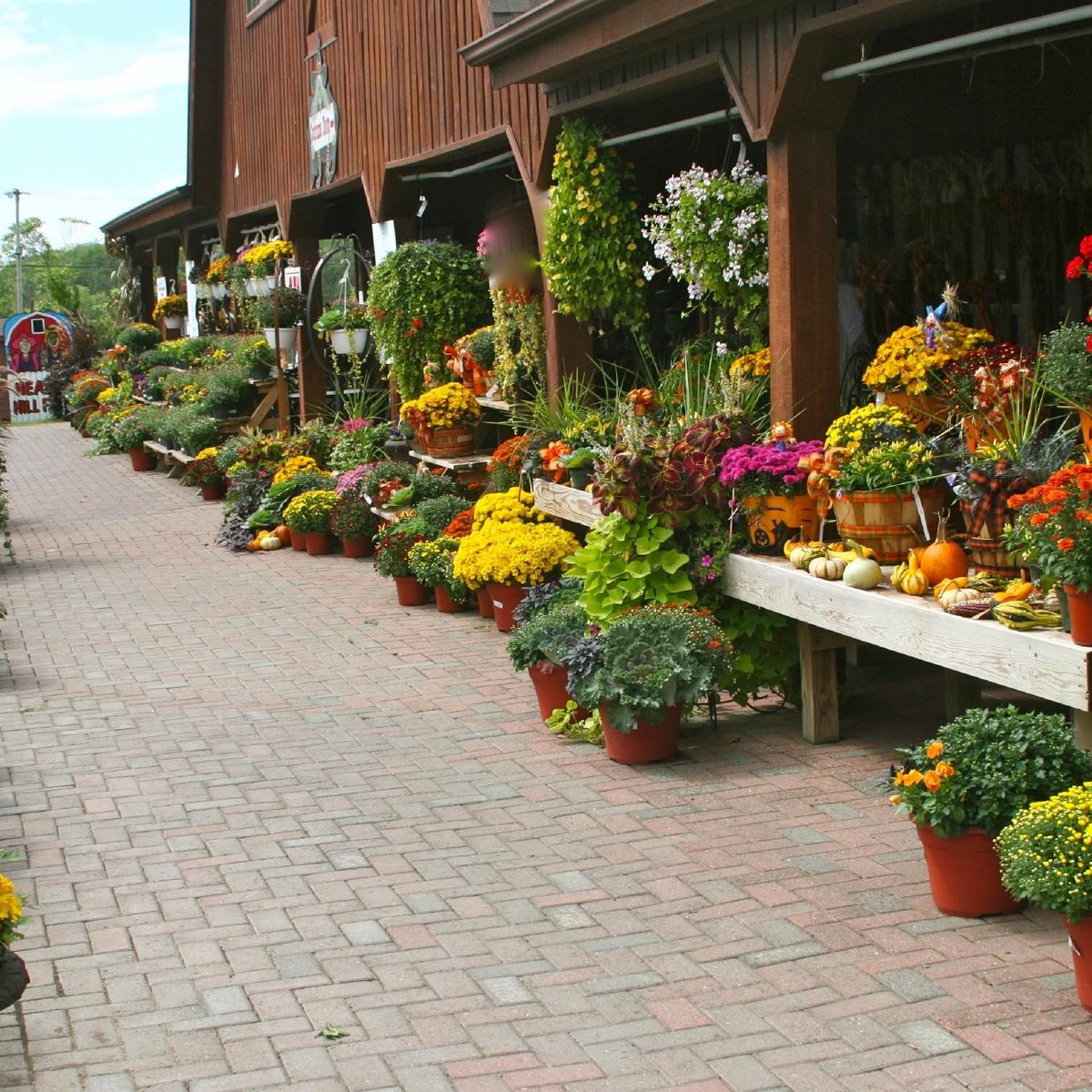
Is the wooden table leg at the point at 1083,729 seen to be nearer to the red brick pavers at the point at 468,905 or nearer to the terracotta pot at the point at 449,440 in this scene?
the red brick pavers at the point at 468,905

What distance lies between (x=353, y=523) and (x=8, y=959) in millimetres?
8407

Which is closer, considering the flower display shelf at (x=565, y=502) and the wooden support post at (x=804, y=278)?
the wooden support post at (x=804, y=278)

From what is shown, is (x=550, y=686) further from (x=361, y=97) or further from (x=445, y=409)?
(x=361, y=97)

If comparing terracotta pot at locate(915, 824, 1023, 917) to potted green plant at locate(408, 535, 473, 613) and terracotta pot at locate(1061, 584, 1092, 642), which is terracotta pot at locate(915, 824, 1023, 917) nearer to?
terracotta pot at locate(1061, 584, 1092, 642)

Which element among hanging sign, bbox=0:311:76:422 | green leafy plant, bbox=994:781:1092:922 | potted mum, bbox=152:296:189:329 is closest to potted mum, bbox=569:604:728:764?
green leafy plant, bbox=994:781:1092:922

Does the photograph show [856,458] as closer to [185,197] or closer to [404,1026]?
[404,1026]

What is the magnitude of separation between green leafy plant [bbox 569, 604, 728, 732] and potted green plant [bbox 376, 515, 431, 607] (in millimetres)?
3881

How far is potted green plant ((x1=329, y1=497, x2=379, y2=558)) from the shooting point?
12.2 metres

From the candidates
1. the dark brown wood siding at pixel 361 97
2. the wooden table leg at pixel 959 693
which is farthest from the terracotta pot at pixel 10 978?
the dark brown wood siding at pixel 361 97

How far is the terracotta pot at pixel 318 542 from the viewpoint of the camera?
12.7 metres

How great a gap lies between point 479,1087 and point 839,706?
12.2ft

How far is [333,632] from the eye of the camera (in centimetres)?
954

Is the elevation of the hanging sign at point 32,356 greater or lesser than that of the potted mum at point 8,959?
greater

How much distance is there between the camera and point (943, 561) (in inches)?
217
